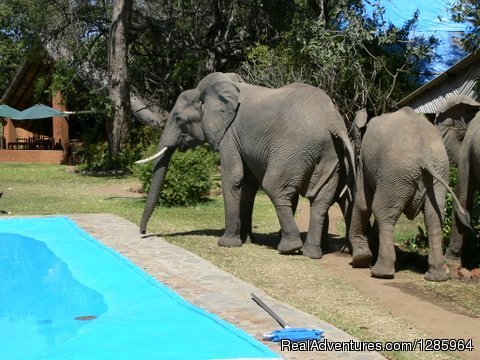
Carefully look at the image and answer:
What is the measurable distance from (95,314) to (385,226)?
3383 mm

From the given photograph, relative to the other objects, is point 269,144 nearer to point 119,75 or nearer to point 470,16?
point 470,16

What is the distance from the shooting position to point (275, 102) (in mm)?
9914

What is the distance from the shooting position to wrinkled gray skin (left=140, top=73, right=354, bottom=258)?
9.51 meters

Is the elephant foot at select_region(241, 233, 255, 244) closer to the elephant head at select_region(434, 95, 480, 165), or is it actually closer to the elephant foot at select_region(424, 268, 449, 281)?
the elephant head at select_region(434, 95, 480, 165)

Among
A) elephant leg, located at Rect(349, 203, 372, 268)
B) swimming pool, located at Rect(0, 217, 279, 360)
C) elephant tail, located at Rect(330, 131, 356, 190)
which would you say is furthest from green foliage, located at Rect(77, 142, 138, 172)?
elephant leg, located at Rect(349, 203, 372, 268)

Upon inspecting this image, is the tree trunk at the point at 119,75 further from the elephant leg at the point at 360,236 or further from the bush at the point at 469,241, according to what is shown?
the elephant leg at the point at 360,236

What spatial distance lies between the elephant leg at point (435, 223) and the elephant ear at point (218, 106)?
11.1 feet

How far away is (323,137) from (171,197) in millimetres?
6507

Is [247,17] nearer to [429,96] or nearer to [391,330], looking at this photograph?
[429,96]

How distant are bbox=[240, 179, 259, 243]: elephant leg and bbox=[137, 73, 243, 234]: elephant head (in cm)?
78

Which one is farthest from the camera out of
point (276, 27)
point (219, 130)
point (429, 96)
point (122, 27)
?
point (276, 27)

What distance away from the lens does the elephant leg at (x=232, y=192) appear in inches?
408

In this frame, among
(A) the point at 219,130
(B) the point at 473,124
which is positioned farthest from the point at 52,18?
(B) the point at 473,124

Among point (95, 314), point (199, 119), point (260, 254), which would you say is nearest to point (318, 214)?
point (260, 254)
